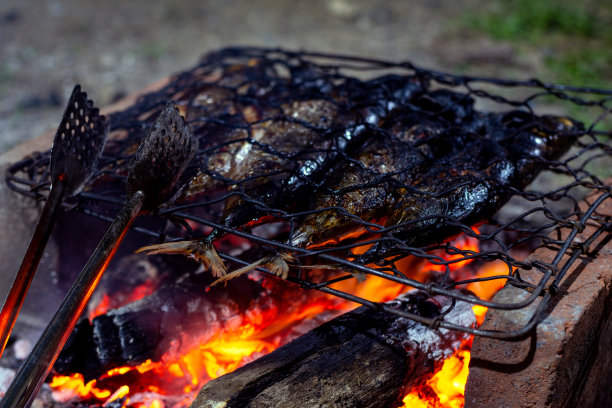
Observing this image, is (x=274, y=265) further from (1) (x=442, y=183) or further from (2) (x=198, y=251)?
(1) (x=442, y=183)

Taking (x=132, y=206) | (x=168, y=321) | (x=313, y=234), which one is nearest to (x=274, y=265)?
(x=313, y=234)

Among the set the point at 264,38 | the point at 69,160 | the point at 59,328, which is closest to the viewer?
the point at 59,328

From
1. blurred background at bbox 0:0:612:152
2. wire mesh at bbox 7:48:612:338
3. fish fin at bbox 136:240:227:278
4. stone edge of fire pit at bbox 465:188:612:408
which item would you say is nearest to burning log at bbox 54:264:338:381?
wire mesh at bbox 7:48:612:338

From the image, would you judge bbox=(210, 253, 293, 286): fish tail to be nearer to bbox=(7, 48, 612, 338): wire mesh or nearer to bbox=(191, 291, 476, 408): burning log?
bbox=(7, 48, 612, 338): wire mesh

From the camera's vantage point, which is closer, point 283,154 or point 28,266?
point 28,266

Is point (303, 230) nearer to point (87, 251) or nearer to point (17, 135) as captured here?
point (87, 251)

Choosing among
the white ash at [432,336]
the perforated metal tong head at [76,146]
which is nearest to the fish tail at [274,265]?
the white ash at [432,336]

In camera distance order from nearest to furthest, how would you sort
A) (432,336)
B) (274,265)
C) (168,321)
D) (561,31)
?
(274,265) < (432,336) < (168,321) < (561,31)

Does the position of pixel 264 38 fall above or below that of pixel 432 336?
above
